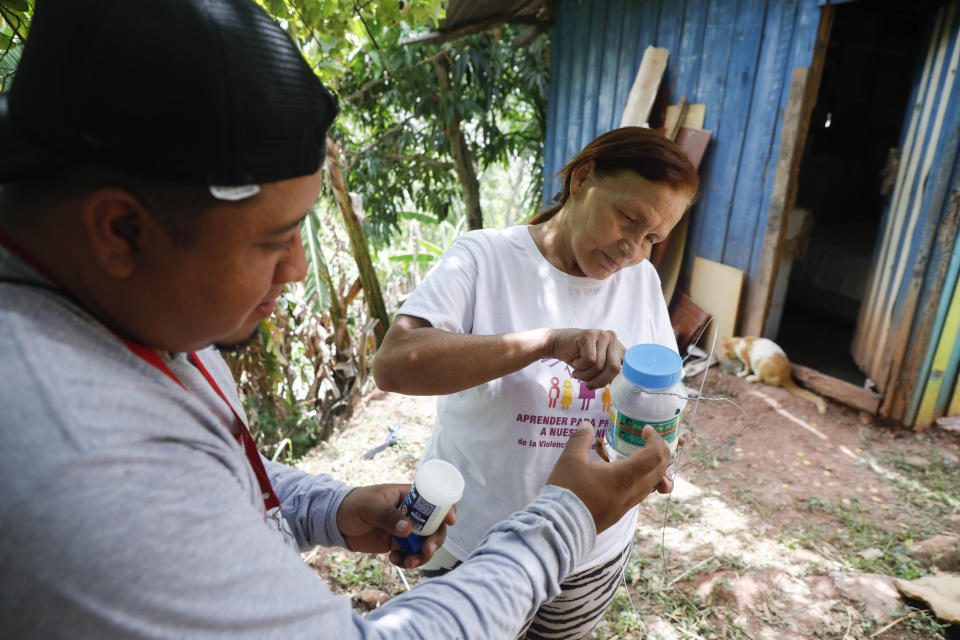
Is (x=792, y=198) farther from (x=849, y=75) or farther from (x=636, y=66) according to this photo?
(x=849, y=75)

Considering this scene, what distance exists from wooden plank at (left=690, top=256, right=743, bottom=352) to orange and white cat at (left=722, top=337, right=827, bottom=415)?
0.92 feet

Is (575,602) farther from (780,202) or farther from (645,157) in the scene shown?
(780,202)

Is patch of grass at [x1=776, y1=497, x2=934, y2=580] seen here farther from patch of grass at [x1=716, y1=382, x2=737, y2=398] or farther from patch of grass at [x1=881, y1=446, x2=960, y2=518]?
patch of grass at [x1=716, y1=382, x2=737, y2=398]

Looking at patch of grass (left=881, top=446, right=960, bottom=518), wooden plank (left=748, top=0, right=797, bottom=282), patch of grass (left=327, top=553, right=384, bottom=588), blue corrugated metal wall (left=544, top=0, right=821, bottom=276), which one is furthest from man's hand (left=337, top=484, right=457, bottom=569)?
wooden plank (left=748, top=0, right=797, bottom=282)

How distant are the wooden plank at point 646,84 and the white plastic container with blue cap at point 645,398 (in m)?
4.64

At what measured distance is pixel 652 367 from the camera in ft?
4.29

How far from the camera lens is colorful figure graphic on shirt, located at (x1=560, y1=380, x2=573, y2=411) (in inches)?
60.1

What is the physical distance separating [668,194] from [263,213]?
124 centimetres

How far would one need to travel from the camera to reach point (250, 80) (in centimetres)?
63

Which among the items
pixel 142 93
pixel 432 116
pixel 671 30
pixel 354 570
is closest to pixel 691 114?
pixel 671 30

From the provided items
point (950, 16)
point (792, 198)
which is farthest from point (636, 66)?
point (950, 16)

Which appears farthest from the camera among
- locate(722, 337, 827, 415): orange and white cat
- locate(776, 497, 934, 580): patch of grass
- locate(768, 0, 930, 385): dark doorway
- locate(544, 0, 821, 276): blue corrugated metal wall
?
locate(768, 0, 930, 385): dark doorway

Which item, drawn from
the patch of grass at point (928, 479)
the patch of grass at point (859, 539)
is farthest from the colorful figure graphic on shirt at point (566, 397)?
the patch of grass at point (928, 479)

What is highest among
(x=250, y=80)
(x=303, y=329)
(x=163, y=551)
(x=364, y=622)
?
(x=250, y=80)
